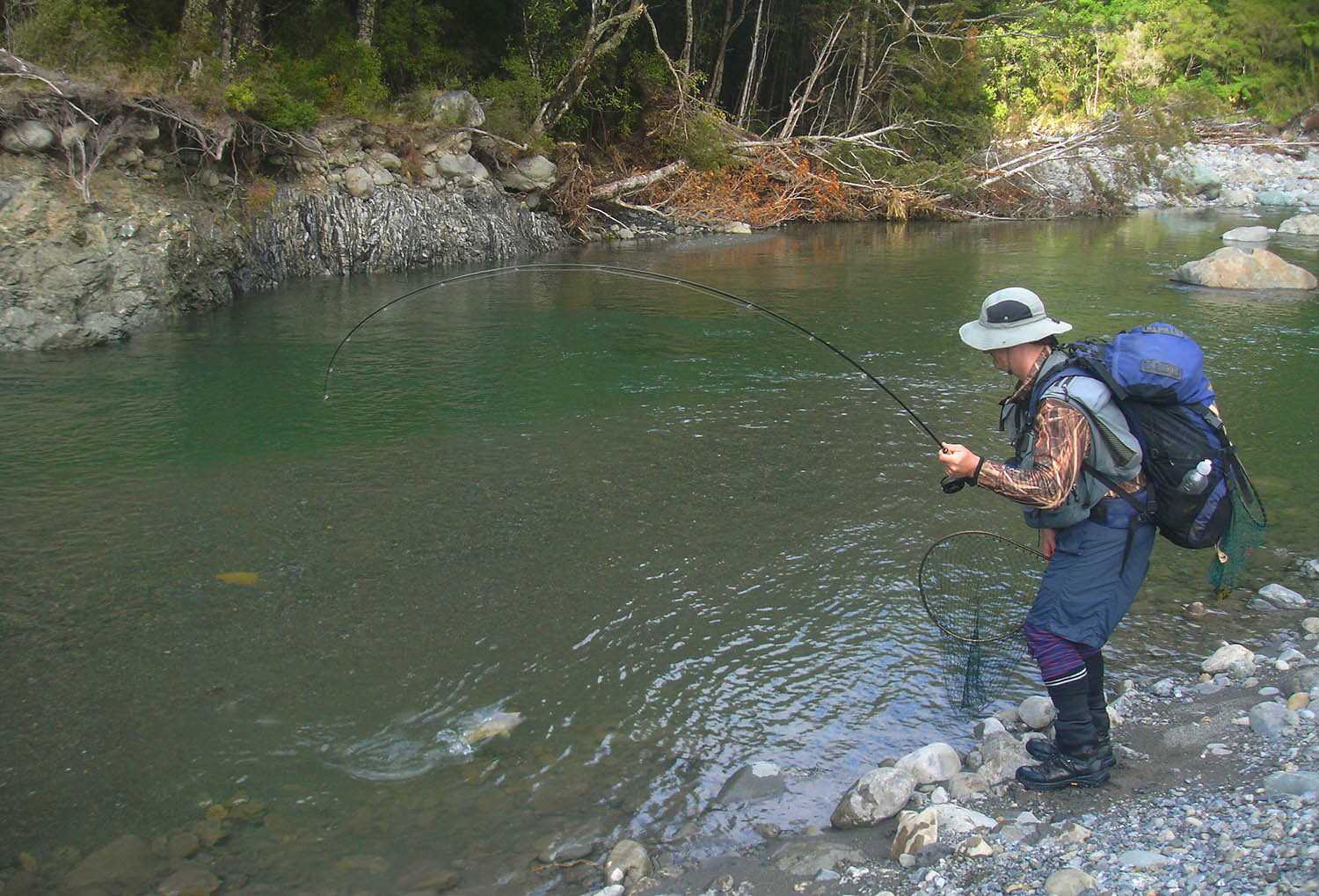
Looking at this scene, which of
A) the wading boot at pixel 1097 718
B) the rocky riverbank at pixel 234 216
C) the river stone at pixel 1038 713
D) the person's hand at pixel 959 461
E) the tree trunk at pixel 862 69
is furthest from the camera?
the tree trunk at pixel 862 69

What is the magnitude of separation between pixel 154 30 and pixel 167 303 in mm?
6453

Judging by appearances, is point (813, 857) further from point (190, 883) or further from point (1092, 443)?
point (190, 883)

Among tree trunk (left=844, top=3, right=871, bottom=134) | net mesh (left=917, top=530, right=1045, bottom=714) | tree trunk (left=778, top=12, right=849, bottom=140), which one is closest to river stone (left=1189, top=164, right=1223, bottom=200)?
tree trunk (left=844, top=3, right=871, bottom=134)

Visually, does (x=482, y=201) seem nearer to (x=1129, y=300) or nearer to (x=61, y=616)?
(x=1129, y=300)

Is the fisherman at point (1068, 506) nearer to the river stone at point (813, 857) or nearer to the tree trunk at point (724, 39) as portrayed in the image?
the river stone at point (813, 857)

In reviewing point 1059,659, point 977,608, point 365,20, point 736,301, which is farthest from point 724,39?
point 1059,659

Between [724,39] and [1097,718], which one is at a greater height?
[724,39]

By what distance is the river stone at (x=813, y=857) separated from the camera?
334 cm

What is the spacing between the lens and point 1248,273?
14.3 meters

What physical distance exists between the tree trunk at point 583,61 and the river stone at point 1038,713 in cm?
1742

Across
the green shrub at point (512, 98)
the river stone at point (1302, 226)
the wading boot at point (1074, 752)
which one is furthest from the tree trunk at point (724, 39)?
the wading boot at point (1074, 752)

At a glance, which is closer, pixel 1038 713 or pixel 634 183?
pixel 1038 713

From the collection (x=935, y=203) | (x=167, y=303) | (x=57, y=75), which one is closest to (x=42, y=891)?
(x=167, y=303)

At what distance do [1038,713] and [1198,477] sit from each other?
1.26 metres
